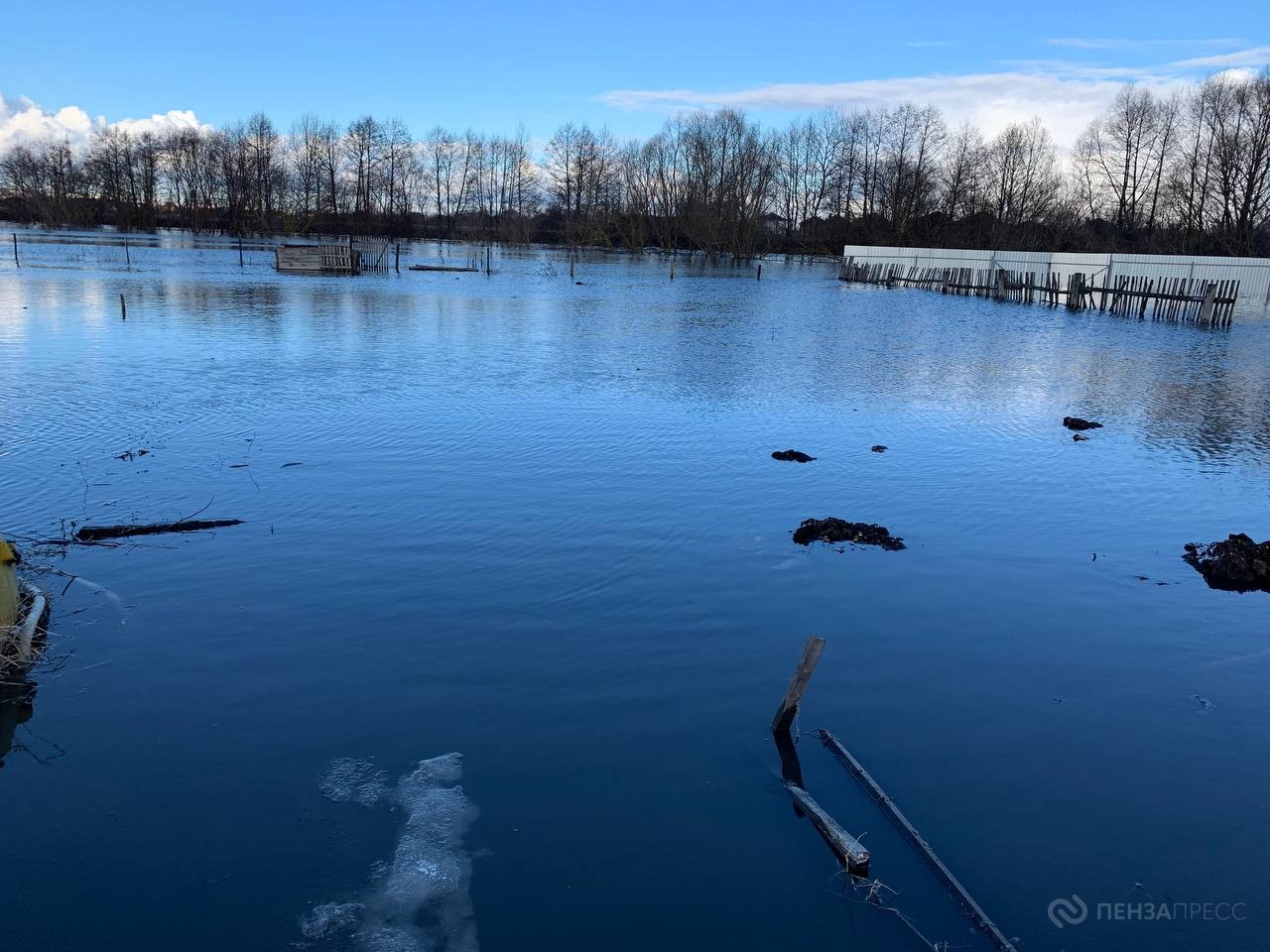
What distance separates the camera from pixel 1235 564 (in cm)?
1111

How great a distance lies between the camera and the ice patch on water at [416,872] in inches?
215

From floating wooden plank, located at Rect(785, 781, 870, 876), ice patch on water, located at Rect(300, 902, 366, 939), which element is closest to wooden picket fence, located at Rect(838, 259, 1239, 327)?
floating wooden plank, located at Rect(785, 781, 870, 876)

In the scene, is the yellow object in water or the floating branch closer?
the yellow object in water

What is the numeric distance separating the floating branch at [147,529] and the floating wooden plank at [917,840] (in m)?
7.98

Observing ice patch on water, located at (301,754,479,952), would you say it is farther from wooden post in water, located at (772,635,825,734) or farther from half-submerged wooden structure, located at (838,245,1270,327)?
half-submerged wooden structure, located at (838,245,1270,327)

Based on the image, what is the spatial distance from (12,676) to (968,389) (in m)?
20.9

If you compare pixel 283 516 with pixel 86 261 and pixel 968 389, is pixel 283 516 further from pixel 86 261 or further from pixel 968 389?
pixel 86 261

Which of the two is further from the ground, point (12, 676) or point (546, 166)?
point (546, 166)

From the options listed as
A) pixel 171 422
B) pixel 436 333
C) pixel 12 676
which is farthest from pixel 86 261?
pixel 12 676

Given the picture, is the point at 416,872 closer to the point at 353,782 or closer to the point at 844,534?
the point at 353,782

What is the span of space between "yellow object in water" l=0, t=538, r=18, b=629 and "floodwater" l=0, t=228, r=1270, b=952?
423 mm

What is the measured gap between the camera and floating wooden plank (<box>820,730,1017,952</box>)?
18.3ft

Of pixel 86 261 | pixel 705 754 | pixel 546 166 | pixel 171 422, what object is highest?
pixel 546 166

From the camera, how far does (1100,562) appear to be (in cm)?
1145
